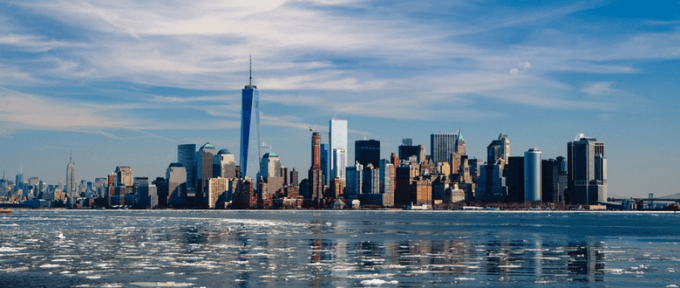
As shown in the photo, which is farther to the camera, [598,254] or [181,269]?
[598,254]

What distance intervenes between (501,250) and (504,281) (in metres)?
24.9

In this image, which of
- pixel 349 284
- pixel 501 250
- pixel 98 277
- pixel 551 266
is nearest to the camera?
pixel 349 284

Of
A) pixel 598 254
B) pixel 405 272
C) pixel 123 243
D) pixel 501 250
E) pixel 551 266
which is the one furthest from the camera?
pixel 123 243

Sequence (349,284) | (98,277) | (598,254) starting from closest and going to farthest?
(349,284) → (98,277) → (598,254)

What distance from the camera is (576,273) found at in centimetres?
4691

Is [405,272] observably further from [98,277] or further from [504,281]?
[98,277]

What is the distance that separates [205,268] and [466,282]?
17026 millimetres

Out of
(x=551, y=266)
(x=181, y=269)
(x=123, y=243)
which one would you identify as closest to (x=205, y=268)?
(x=181, y=269)

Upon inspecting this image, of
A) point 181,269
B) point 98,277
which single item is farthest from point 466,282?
point 98,277

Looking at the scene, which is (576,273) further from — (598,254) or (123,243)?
(123,243)

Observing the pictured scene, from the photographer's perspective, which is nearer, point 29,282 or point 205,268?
point 29,282

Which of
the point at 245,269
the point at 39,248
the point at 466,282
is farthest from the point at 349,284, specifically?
the point at 39,248

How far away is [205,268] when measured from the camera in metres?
48.3

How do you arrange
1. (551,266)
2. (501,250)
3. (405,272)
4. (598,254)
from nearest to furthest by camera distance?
(405,272)
(551,266)
(598,254)
(501,250)
